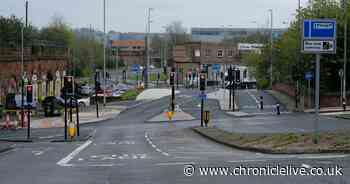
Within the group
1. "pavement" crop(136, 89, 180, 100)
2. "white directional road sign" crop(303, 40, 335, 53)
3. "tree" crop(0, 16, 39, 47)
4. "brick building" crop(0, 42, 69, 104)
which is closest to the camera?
"white directional road sign" crop(303, 40, 335, 53)

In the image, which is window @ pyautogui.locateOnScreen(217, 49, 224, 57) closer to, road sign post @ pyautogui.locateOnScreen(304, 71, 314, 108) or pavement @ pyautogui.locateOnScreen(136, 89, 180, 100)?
pavement @ pyautogui.locateOnScreen(136, 89, 180, 100)

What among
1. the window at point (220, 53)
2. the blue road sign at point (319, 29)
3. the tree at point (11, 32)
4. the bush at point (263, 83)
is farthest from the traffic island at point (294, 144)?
the window at point (220, 53)

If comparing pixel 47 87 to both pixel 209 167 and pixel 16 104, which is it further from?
pixel 209 167

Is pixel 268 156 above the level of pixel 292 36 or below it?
below

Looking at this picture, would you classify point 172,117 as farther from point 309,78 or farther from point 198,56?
point 198,56

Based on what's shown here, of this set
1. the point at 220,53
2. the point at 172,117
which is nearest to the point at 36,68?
the point at 172,117

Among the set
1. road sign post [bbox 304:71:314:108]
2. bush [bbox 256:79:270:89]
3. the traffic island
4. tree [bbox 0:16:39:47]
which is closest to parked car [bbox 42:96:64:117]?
tree [bbox 0:16:39:47]

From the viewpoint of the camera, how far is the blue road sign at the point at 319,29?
70.7 ft

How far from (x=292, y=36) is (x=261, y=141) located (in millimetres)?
47543

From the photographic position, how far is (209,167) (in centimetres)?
1823

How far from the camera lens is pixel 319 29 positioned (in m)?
21.6

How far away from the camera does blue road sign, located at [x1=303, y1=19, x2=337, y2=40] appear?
848 inches

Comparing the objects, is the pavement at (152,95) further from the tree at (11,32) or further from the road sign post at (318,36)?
the road sign post at (318,36)

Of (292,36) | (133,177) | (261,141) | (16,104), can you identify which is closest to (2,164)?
(133,177)
